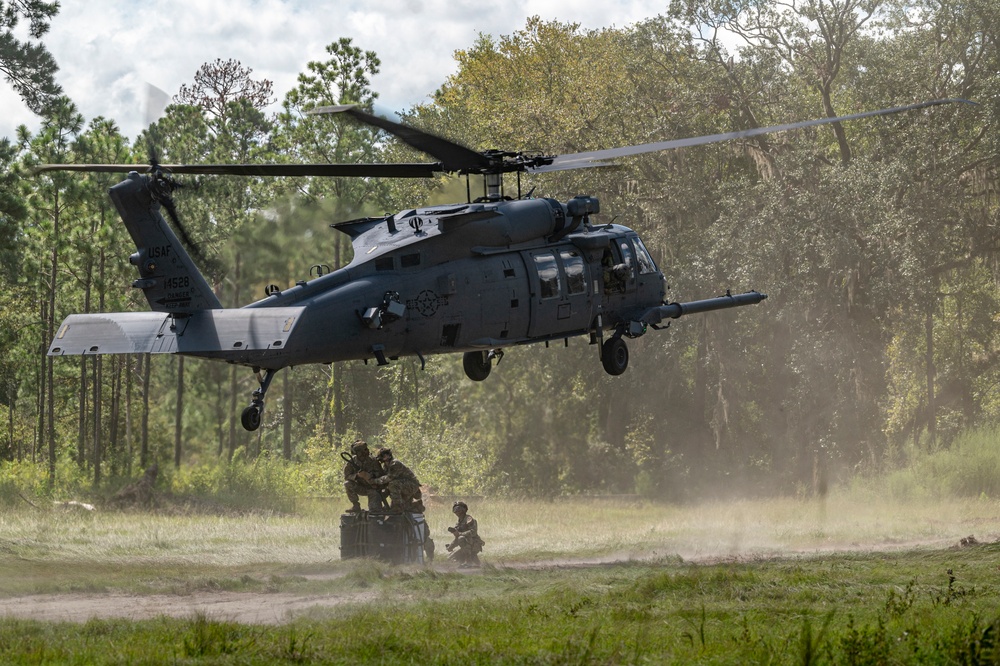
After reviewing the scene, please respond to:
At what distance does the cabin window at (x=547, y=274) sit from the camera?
1898 cm

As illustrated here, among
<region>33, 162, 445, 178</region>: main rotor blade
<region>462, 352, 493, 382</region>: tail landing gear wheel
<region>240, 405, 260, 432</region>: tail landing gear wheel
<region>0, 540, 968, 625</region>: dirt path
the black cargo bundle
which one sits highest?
<region>33, 162, 445, 178</region>: main rotor blade

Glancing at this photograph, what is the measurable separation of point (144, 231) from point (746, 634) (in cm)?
956

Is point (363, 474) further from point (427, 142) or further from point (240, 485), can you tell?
point (240, 485)

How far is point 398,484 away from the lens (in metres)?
20.4


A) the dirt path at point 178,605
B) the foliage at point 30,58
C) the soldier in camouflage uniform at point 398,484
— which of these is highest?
the foliage at point 30,58

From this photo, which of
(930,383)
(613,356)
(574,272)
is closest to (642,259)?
(613,356)

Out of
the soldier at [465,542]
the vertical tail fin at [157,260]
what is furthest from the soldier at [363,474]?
the vertical tail fin at [157,260]

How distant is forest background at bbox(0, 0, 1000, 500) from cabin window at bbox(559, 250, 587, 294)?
41.8 ft

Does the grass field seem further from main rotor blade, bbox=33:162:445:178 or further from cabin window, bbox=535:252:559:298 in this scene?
main rotor blade, bbox=33:162:445:178

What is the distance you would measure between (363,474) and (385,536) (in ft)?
3.65

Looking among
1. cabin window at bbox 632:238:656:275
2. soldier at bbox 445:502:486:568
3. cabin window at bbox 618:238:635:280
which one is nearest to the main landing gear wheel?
soldier at bbox 445:502:486:568

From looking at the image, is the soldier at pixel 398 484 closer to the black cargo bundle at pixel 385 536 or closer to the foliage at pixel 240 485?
the black cargo bundle at pixel 385 536

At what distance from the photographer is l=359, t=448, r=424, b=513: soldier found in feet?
66.7

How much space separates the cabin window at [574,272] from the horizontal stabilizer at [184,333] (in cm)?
542
